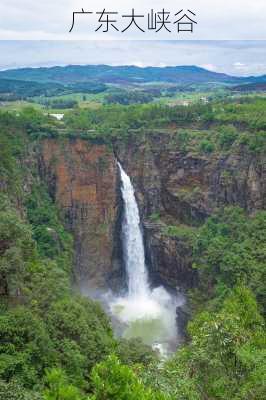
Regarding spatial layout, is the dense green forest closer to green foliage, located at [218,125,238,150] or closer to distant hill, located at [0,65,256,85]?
green foliage, located at [218,125,238,150]

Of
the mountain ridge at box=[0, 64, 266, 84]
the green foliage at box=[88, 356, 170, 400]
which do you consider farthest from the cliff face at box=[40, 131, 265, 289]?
the mountain ridge at box=[0, 64, 266, 84]

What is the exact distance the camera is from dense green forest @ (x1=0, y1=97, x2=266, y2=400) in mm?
10266

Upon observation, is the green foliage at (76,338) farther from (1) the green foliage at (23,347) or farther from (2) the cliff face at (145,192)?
(2) the cliff face at (145,192)

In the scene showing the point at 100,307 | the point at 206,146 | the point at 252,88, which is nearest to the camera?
the point at 100,307

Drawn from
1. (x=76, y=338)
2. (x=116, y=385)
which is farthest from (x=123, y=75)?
(x=116, y=385)

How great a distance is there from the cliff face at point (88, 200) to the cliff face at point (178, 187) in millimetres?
1725

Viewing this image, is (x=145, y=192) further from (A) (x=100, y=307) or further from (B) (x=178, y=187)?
(A) (x=100, y=307)

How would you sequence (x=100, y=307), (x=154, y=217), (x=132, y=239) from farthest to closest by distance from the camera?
(x=132, y=239), (x=154, y=217), (x=100, y=307)

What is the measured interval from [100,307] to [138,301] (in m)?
11.3

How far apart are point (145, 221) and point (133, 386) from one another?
2506 cm

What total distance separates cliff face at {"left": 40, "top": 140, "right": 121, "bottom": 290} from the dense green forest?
2.65ft

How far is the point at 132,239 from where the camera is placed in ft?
107

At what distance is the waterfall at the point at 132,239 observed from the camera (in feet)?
106

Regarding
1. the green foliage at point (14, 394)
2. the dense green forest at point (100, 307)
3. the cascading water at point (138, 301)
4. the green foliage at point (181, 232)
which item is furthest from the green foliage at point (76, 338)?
the green foliage at point (181, 232)
